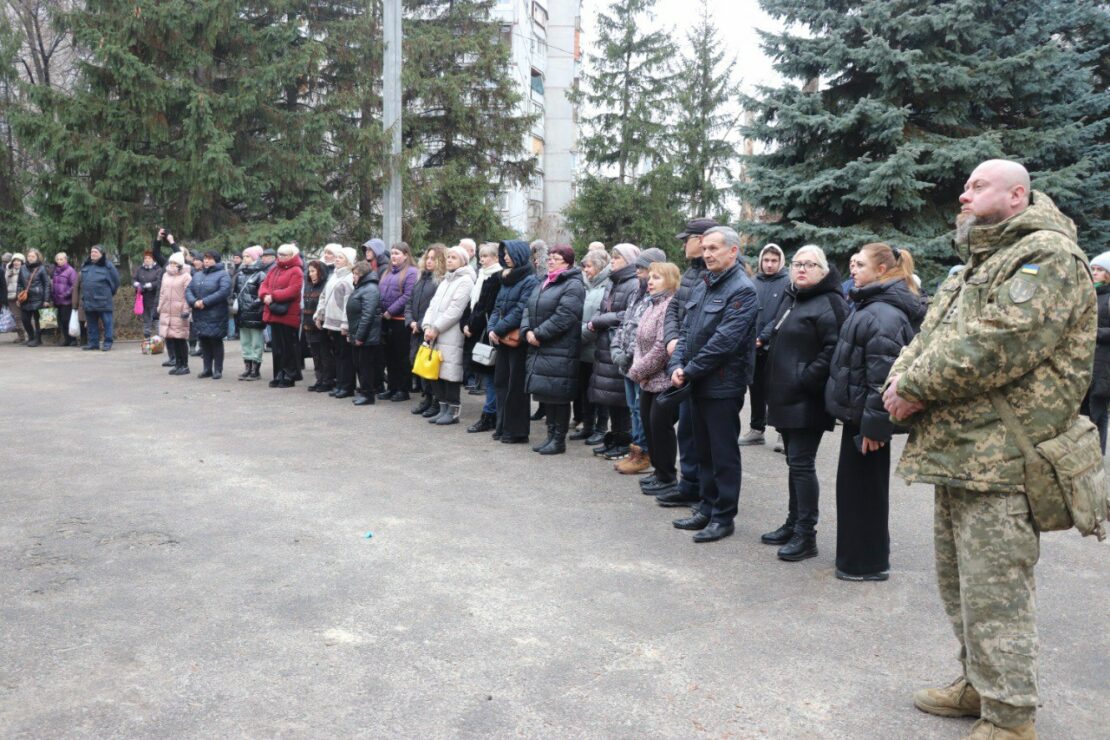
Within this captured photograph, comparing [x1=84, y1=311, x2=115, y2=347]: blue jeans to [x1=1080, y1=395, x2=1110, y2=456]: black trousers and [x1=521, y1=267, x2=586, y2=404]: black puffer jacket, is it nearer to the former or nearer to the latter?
[x1=521, y1=267, x2=586, y2=404]: black puffer jacket

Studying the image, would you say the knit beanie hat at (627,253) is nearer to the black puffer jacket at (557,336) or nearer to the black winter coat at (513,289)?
the black puffer jacket at (557,336)

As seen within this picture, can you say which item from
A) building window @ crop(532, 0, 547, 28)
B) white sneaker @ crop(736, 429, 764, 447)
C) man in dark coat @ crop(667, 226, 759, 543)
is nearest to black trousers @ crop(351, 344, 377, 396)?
white sneaker @ crop(736, 429, 764, 447)

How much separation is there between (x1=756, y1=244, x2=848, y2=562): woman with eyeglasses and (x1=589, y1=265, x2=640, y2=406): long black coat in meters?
2.80

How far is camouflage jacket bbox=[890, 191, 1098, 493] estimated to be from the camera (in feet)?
11.3

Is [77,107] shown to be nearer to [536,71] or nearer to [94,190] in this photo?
[94,190]

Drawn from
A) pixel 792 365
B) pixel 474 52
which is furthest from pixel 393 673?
pixel 474 52

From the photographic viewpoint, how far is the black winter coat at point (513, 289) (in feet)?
31.5

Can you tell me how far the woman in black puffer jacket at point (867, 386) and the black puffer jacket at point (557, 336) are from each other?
368 centimetres

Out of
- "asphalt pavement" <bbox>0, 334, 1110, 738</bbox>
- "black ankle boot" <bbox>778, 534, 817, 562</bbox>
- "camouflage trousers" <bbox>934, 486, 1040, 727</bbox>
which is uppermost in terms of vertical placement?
"camouflage trousers" <bbox>934, 486, 1040, 727</bbox>

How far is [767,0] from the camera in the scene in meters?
17.5

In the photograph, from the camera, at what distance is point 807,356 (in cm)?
595

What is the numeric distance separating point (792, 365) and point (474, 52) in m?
22.8

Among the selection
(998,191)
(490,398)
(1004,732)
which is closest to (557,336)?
(490,398)

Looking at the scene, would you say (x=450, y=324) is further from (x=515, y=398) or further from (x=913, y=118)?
(x=913, y=118)
